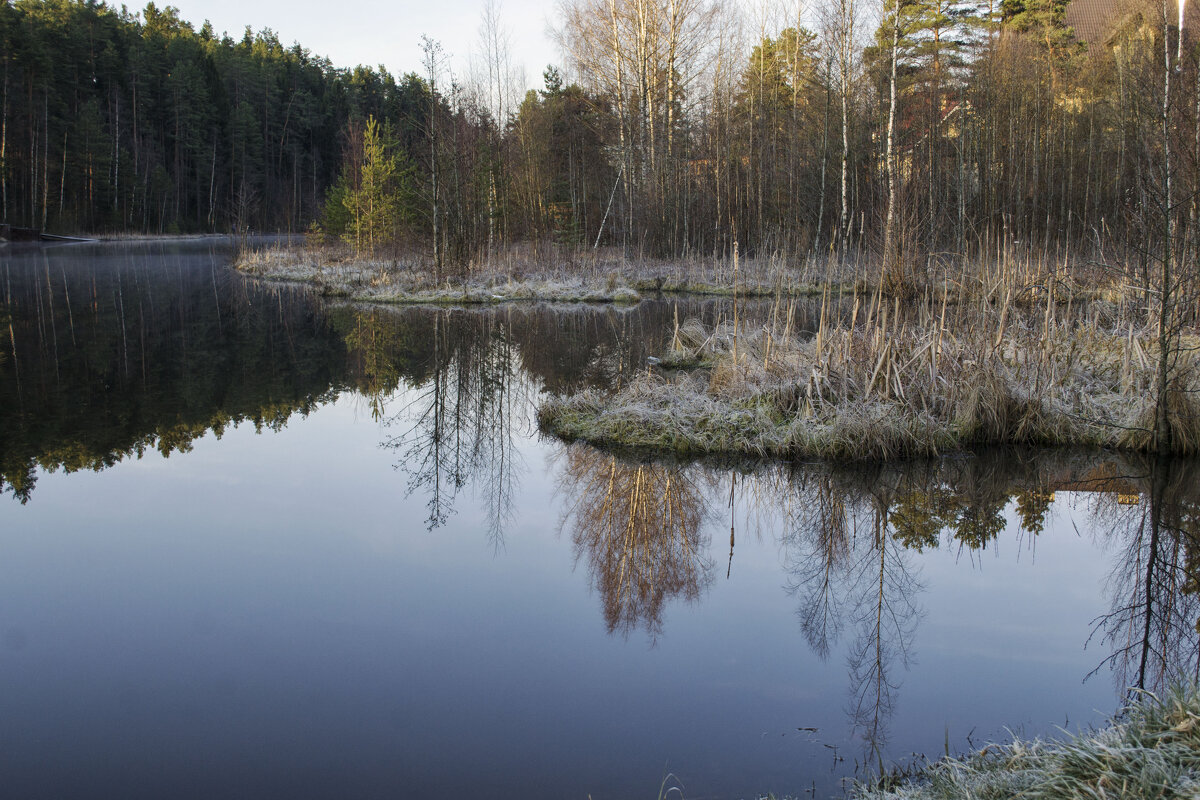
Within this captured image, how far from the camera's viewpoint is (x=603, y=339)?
16.4m

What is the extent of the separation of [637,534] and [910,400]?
12.0ft

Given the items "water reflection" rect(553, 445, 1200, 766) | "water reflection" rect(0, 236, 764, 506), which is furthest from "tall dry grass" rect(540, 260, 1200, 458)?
"water reflection" rect(0, 236, 764, 506)

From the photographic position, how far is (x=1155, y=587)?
523cm

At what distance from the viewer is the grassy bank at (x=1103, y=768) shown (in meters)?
2.46

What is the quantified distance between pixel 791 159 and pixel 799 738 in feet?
80.9

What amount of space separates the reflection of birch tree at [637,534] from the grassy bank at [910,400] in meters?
0.98

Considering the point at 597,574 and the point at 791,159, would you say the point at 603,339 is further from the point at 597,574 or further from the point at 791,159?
the point at 791,159

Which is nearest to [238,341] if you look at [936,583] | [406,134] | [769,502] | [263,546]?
[263,546]

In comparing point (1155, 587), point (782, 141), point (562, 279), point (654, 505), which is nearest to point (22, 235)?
point (562, 279)

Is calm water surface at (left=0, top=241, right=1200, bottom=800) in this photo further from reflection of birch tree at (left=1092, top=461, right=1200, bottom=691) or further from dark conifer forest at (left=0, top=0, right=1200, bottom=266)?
dark conifer forest at (left=0, top=0, right=1200, bottom=266)

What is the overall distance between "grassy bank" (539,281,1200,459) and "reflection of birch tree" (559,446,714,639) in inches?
38.8

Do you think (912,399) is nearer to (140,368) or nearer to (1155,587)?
(1155,587)

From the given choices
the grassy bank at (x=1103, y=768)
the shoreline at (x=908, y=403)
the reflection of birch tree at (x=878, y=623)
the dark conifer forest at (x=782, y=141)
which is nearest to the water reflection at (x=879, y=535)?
the reflection of birch tree at (x=878, y=623)

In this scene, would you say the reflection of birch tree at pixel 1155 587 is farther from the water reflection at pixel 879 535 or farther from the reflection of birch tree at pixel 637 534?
the reflection of birch tree at pixel 637 534
